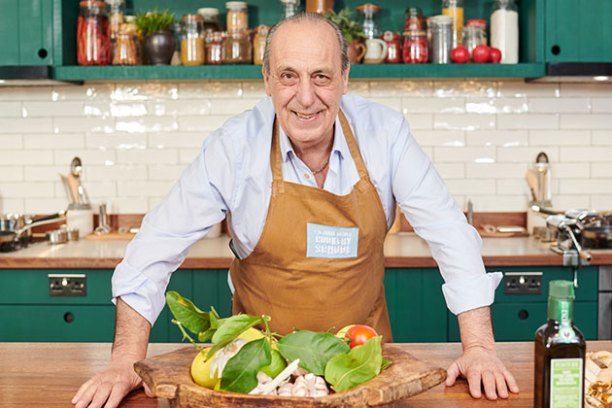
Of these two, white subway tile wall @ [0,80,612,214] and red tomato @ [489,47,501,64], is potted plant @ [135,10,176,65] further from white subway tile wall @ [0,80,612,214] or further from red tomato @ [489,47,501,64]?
red tomato @ [489,47,501,64]

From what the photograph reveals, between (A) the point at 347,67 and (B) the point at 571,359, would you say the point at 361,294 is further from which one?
(B) the point at 571,359

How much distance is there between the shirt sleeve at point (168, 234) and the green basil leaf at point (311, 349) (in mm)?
626

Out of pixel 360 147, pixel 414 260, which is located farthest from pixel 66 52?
pixel 360 147

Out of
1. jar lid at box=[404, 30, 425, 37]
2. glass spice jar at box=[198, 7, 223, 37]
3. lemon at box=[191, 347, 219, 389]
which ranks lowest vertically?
lemon at box=[191, 347, 219, 389]

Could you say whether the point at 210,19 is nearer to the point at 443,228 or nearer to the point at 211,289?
the point at 211,289

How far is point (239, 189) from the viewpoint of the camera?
7.91ft

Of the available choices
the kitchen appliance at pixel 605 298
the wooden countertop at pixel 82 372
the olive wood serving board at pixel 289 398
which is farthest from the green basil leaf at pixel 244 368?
the kitchen appliance at pixel 605 298

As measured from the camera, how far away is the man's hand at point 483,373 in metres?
1.88

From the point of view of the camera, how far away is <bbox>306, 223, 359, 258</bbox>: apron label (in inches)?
96.7

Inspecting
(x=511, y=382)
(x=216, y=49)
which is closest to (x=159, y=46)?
(x=216, y=49)

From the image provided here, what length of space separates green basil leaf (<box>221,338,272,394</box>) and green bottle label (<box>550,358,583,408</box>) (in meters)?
0.49

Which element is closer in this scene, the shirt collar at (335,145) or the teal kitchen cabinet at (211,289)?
the shirt collar at (335,145)

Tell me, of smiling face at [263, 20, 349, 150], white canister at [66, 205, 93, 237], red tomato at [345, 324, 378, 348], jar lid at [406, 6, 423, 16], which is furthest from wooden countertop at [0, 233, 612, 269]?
red tomato at [345, 324, 378, 348]

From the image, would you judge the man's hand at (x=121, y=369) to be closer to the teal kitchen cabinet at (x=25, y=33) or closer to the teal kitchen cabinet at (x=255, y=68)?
the teal kitchen cabinet at (x=255, y=68)
